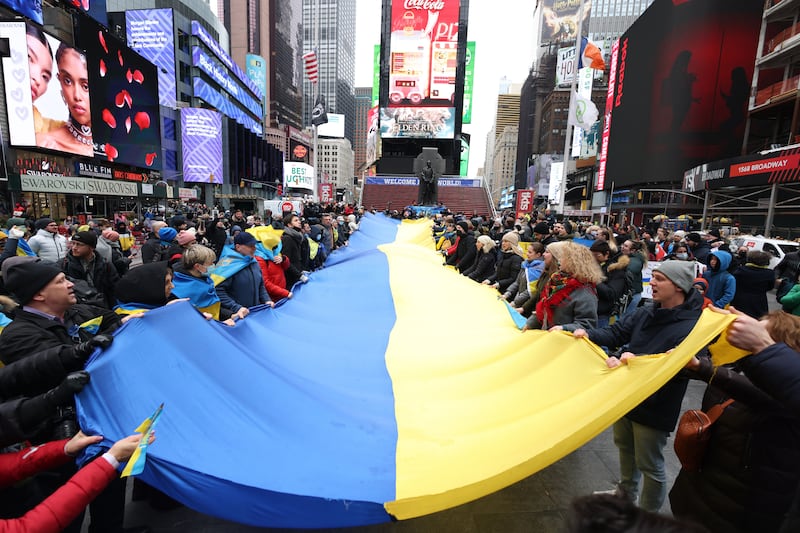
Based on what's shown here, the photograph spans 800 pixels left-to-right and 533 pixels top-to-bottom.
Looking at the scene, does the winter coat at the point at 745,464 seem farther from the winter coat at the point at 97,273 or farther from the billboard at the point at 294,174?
the billboard at the point at 294,174

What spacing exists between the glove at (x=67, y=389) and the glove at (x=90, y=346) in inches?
3.8

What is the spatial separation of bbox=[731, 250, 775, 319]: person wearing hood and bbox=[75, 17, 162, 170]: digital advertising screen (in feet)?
110

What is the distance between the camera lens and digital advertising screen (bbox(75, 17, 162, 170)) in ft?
87.1

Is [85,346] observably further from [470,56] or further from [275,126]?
[275,126]

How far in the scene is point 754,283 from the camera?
241 inches

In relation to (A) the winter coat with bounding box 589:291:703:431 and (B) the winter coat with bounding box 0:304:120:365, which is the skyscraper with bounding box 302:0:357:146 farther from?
(A) the winter coat with bounding box 589:291:703:431

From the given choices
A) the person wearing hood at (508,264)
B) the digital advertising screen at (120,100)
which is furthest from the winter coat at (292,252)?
the digital advertising screen at (120,100)

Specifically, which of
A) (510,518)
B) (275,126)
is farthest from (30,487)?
(275,126)

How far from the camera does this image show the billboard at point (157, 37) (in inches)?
1971

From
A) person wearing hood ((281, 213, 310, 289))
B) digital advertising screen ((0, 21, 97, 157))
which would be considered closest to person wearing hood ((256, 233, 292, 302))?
person wearing hood ((281, 213, 310, 289))

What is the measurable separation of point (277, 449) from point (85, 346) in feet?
3.88

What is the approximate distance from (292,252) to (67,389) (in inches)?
188

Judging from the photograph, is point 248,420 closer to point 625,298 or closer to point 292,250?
point 292,250

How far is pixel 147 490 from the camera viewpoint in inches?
128
